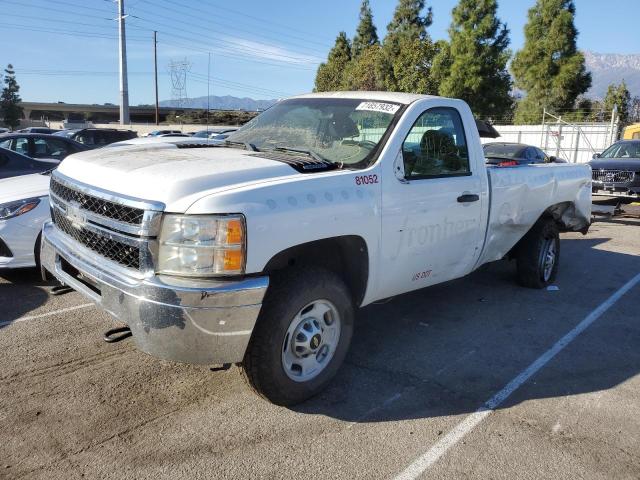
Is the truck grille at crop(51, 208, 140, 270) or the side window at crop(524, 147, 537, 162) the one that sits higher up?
the side window at crop(524, 147, 537, 162)

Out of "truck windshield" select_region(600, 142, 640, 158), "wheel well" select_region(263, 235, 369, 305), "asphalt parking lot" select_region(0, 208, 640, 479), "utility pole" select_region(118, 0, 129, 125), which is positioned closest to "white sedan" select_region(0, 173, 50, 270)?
"asphalt parking lot" select_region(0, 208, 640, 479)

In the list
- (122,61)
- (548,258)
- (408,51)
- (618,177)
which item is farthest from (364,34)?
(548,258)

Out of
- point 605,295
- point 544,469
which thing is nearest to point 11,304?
point 544,469

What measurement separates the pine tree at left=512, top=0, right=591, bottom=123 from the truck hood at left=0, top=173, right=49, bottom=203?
2948 centimetres

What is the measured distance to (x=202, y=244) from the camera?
288 cm

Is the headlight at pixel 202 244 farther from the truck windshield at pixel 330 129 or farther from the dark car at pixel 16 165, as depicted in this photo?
the dark car at pixel 16 165

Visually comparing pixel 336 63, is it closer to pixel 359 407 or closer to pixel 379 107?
pixel 379 107

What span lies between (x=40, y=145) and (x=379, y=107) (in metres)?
7.45

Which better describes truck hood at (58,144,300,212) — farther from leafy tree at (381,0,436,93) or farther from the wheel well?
leafy tree at (381,0,436,93)

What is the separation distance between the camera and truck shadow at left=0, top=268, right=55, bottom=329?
4953mm

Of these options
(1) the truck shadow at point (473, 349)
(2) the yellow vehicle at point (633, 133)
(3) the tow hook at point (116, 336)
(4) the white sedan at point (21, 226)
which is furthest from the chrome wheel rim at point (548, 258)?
(2) the yellow vehicle at point (633, 133)

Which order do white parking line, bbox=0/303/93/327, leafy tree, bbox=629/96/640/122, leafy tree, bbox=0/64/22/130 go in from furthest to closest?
leafy tree, bbox=0/64/22/130, leafy tree, bbox=629/96/640/122, white parking line, bbox=0/303/93/327

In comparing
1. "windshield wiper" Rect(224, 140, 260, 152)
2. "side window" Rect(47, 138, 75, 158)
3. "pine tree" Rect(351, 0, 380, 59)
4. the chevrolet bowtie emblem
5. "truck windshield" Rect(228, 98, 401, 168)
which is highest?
"pine tree" Rect(351, 0, 380, 59)

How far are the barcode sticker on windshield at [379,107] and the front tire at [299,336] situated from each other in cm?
141
